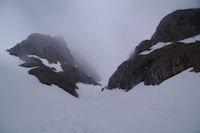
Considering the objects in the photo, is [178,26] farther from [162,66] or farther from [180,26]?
[162,66]

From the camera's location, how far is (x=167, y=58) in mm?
33656

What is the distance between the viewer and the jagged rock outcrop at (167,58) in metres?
30.4

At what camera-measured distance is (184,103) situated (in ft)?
51.5

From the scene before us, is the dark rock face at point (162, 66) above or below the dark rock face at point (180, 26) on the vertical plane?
below

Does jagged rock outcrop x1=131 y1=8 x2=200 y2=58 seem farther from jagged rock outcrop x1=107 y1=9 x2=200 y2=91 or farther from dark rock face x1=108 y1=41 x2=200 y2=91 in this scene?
dark rock face x1=108 y1=41 x2=200 y2=91

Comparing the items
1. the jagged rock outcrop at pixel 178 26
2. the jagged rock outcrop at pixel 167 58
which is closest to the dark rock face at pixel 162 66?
the jagged rock outcrop at pixel 167 58

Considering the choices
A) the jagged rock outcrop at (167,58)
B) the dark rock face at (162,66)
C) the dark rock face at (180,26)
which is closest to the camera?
the dark rock face at (162,66)

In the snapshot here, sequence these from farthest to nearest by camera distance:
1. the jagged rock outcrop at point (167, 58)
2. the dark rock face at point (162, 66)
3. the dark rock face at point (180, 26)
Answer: the dark rock face at point (180, 26)
the jagged rock outcrop at point (167, 58)
the dark rock face at point (162, 66)

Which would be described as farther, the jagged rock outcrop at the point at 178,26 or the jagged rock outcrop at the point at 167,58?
the jagged rock outcrop at the point at 178,26

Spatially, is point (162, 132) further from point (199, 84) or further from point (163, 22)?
point (163, 22)

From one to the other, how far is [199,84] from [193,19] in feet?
155

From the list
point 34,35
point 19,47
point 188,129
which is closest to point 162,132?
point 188,129

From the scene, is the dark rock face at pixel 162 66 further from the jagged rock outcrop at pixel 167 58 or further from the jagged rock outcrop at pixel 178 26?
the jagged rock outcrop at pixel 178 26

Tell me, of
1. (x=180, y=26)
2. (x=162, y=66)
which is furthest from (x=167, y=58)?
(x=180, y=26)
